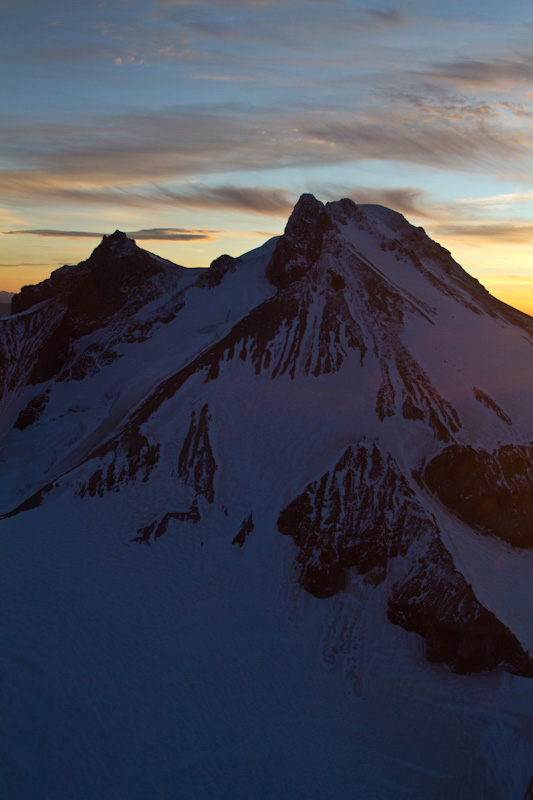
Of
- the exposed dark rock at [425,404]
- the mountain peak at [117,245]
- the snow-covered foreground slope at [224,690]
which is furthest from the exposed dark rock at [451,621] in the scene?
the mountain peak at [117,245]

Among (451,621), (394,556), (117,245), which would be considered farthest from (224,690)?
(117,245)

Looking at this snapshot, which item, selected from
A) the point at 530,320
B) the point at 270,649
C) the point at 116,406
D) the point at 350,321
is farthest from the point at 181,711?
the point at 530,320

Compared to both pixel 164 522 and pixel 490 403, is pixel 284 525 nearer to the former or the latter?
pixel 164 522

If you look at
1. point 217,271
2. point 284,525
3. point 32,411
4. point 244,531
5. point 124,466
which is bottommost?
point 244,531

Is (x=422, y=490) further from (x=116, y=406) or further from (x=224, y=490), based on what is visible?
(x=116, y=406)

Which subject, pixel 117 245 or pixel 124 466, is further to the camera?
pixel 117 245

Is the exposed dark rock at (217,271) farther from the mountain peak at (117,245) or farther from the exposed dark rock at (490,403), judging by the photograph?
the exposed dark rock at (490,403)
